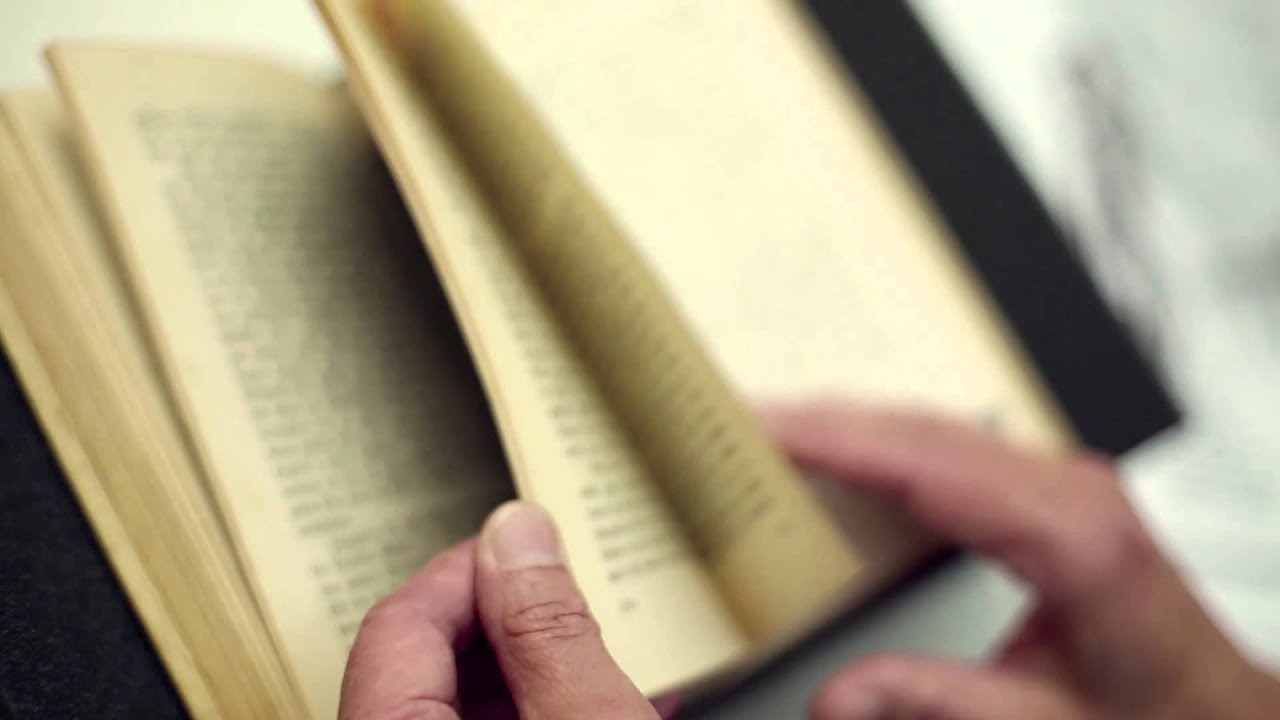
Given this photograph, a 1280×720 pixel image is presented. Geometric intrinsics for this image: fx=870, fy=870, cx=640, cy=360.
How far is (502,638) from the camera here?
268 millimetres

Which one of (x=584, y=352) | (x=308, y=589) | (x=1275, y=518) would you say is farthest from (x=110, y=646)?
(x=1275, y=518)

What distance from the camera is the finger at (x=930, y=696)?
1.20 feet

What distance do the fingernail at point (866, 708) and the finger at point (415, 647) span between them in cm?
18

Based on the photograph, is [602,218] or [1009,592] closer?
[602,218]

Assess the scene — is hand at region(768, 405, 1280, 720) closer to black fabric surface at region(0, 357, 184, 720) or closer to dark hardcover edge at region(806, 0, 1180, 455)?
dark hardcover edge at region(806, 0, 1180, 455)

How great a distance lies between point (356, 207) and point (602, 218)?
0.11 meters

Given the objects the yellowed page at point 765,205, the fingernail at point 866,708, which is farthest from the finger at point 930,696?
the yellowed page at point 765,205

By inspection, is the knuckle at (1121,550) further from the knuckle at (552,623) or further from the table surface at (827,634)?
the knuckle at (552,623)

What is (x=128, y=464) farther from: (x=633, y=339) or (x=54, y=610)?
(x=633, y=339)

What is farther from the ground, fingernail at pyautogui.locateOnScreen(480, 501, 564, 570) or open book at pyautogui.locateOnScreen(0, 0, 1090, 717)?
open book at pyautogui.locateOnScreen(0, 0, 1090, 717)

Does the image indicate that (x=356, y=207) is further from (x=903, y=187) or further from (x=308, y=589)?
(x=903, y=187)

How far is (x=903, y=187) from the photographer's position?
0.45 metres

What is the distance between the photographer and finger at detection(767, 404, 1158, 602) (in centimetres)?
37

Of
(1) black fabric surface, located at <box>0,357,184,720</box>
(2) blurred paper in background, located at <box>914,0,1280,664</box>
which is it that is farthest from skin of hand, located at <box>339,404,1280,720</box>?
(1) black fabric surface, located at <box>0,357,184,720</box>
